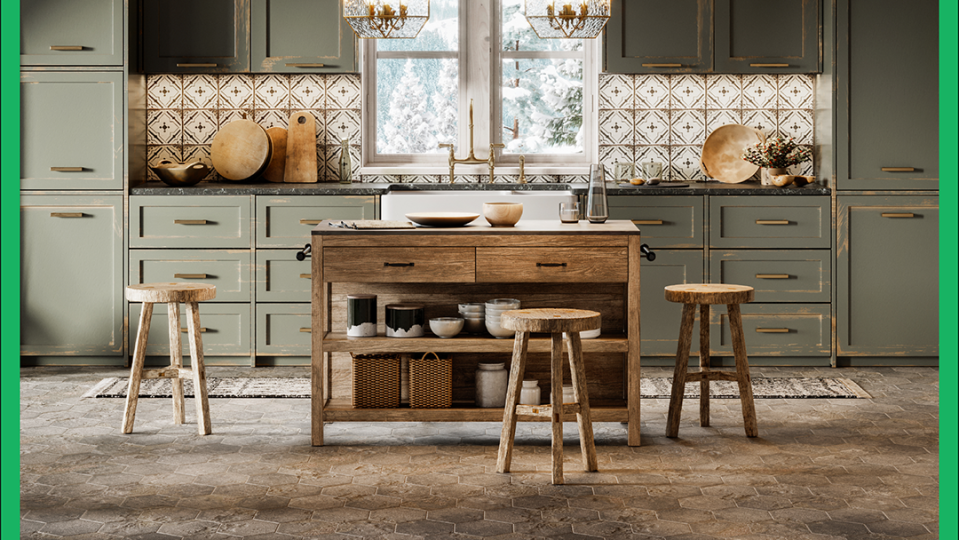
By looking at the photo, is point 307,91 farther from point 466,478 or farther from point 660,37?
point 466,478

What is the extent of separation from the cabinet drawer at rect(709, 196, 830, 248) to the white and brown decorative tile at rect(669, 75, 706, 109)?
2.89 feet

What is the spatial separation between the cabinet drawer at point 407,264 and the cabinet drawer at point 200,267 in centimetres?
163

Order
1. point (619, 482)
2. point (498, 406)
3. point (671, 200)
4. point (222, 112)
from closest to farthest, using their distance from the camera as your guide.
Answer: point (619, 482), point (498, 406), point (671, 200), point (222, 112)

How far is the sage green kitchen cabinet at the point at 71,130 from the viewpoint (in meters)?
4.98

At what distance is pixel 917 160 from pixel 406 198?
9.07ft

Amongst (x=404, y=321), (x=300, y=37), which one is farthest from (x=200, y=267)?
(x=404, y=321)

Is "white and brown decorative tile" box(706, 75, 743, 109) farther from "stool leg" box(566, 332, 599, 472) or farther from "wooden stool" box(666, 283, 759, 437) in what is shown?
"stool leg" box(566, 332, 599, 472)

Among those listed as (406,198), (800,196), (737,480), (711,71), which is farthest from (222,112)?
(737,480)

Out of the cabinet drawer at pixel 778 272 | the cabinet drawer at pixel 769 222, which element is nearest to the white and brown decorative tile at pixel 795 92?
the cabinet drawer at pixel 769 222

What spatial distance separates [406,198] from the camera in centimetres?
503

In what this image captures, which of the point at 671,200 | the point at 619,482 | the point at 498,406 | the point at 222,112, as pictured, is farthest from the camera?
the point at 222,112

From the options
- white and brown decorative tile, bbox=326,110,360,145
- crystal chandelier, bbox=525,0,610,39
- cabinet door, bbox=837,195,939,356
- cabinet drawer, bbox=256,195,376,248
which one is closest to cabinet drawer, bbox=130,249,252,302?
cabinet drawer, bbox=256,195,376,248

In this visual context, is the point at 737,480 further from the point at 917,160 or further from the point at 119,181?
the point at 119,181

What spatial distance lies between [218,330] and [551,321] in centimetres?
255
